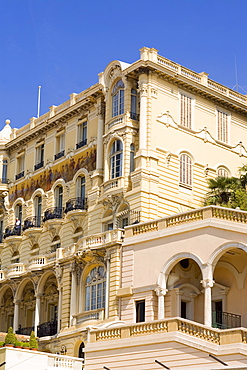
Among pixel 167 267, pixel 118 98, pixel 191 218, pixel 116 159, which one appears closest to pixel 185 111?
pixel 118 98

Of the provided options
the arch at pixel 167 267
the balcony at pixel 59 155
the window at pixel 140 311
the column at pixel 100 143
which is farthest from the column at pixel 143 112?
the window at pixel 140 311

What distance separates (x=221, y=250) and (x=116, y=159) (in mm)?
13926

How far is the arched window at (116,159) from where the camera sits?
5109 centimetres

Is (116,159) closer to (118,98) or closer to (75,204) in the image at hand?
(118,98)

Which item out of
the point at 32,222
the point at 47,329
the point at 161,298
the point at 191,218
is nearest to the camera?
the point at 191,218

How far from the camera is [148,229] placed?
142ft

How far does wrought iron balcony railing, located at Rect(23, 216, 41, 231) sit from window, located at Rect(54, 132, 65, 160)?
4717 mm

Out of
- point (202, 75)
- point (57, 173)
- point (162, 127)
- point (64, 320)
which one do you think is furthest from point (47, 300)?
point (202, 75)

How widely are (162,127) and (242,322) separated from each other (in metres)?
15.5

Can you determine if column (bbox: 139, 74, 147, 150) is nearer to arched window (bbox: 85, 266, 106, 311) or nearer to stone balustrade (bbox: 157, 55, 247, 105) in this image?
stone balustrade (bbox: 157, 55, 247, 105)

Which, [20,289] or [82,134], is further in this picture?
[82,134]

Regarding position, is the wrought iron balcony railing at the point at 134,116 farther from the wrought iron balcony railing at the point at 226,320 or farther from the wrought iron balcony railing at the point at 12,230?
the wrought iron balcony railing at the point at 226,320

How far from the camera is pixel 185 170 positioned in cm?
5225

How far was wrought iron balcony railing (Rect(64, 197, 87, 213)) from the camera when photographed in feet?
177
